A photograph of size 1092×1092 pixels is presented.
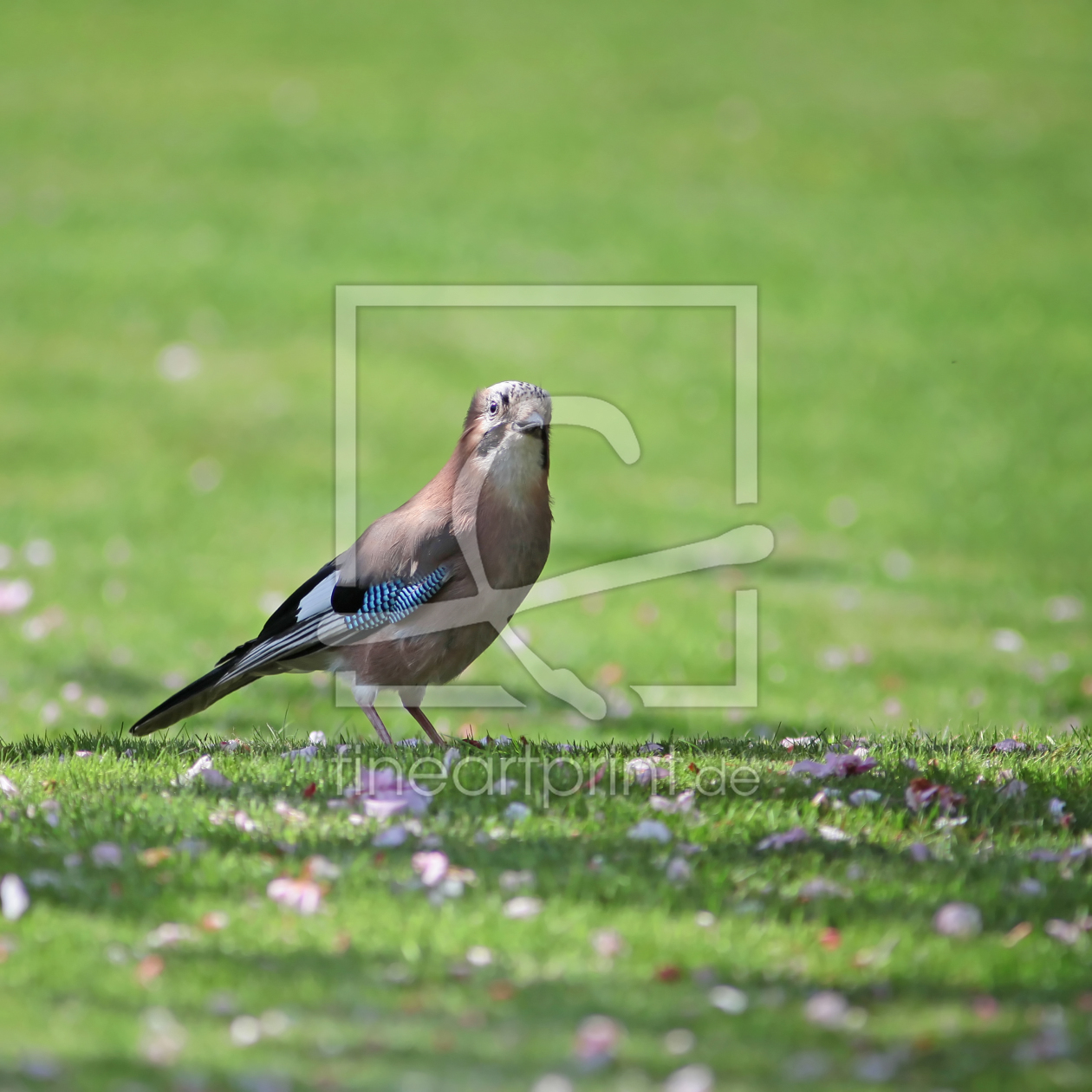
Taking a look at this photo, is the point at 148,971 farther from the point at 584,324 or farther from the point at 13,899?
the point at 584,324

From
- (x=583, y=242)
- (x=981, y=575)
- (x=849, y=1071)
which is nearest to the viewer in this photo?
(x=849, y=1071)

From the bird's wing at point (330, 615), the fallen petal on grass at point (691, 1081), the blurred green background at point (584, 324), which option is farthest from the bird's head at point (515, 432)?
the fallen petal on grass at point (691, 1081)

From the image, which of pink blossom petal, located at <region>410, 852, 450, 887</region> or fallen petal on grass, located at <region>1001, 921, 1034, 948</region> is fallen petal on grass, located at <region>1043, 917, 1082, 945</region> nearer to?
fallen petal on grass, located at <region>1001, 921, 1034, 948</region>

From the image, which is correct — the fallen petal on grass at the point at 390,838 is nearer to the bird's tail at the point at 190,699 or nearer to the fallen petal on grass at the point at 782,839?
the fallen petal on grass at the point at 782,839

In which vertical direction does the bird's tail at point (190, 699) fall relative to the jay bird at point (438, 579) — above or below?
below

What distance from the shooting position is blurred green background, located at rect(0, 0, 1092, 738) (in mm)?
12812

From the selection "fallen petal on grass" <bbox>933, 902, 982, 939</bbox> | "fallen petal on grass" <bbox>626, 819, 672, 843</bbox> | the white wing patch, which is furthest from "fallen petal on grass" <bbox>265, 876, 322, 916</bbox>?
the white wing patch

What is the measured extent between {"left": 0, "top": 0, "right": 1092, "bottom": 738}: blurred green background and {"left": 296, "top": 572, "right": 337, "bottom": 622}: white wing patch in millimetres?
2534

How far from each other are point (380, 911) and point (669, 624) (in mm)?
8369

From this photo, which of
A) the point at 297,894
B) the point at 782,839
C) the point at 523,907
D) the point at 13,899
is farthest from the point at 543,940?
the point at 13,899

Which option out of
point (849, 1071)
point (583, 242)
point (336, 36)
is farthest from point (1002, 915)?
point (336, 36)

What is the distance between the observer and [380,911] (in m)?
5.00

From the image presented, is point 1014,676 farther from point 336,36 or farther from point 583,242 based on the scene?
point 336,36

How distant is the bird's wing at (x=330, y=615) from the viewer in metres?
7.28
